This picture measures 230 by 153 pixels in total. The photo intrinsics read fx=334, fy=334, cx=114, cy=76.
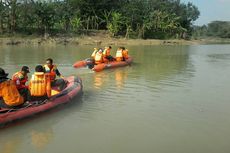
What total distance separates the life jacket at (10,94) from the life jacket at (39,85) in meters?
0.51

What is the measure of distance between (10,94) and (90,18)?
40.0 metres

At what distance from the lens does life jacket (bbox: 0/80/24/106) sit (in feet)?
21.4

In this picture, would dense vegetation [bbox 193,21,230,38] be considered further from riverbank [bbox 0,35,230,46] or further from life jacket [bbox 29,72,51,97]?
life jacket [bbox 29,72,51,97]

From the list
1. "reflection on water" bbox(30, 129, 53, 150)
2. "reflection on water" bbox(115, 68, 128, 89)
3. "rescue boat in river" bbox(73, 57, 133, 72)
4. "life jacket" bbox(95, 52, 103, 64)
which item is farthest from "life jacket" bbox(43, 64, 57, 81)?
"life jacket" bbox(95, 52, 103, 64)

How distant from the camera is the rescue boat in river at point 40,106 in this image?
6.59 meters

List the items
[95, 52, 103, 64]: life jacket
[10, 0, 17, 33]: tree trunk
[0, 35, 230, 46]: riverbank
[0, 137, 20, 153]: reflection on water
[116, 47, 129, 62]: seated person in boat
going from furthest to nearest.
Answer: [10, 0, 17, 33]: tree trunk → [0, 35, 230, 46]: riverbank → [116, 47, 129, 62]: seated person in boat → [95, 52, 103, 64]: life jacket → [0, 137, 20, 153]: reflection on water

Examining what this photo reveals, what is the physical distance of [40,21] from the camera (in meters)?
37.2

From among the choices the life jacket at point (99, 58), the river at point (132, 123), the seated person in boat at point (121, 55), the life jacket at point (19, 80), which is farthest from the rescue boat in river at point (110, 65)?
the life jacket at point (19, 80)

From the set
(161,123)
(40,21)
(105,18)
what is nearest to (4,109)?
(161,123)

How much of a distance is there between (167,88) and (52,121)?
192 inches

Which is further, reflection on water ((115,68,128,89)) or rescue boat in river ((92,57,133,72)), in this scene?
→ rescue boat in river ((92,57,133,72))

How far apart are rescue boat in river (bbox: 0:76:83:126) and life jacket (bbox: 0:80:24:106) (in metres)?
0.16

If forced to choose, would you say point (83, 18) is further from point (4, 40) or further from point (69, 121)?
point (69, 121)

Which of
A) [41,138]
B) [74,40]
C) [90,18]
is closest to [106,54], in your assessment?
[41,138]
